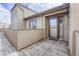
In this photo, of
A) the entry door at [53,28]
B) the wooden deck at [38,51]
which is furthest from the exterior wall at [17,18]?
the wooden deck at [38,51]

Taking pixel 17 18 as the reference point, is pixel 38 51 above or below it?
below

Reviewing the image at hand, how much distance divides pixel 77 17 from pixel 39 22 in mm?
3235

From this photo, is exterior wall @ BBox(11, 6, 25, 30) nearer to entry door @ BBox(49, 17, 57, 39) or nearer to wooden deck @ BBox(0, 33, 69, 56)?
entry door @ BBox(49, 17, 57, 39)

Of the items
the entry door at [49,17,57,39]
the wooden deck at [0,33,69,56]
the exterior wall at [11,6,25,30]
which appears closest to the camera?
the wooden deck at [0,33,69,56]

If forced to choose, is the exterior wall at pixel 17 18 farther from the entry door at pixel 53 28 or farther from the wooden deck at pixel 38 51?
the wooden deck at pixel 38 51

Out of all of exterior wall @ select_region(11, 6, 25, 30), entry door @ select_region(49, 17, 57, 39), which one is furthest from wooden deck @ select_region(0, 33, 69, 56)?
exterior wall @ select_region(11, 6, 25, 30)

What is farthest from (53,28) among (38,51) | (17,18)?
(17,18)

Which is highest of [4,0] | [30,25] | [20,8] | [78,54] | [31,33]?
[20,8]

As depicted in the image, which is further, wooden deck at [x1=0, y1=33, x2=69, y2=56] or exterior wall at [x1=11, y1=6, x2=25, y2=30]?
exterior wall at [x1=11, y1=6, x2=25, y2=30]

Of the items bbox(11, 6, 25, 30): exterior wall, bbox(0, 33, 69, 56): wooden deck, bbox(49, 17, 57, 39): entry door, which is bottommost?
bbox(0, 33, 69, 56): wooden deck

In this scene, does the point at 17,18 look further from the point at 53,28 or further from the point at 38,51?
the point at 38,51

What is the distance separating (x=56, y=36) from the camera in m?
4.89

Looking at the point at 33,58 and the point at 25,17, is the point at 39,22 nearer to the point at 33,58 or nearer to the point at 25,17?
the point at 25,17

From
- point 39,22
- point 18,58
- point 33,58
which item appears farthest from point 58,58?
point 39,22
